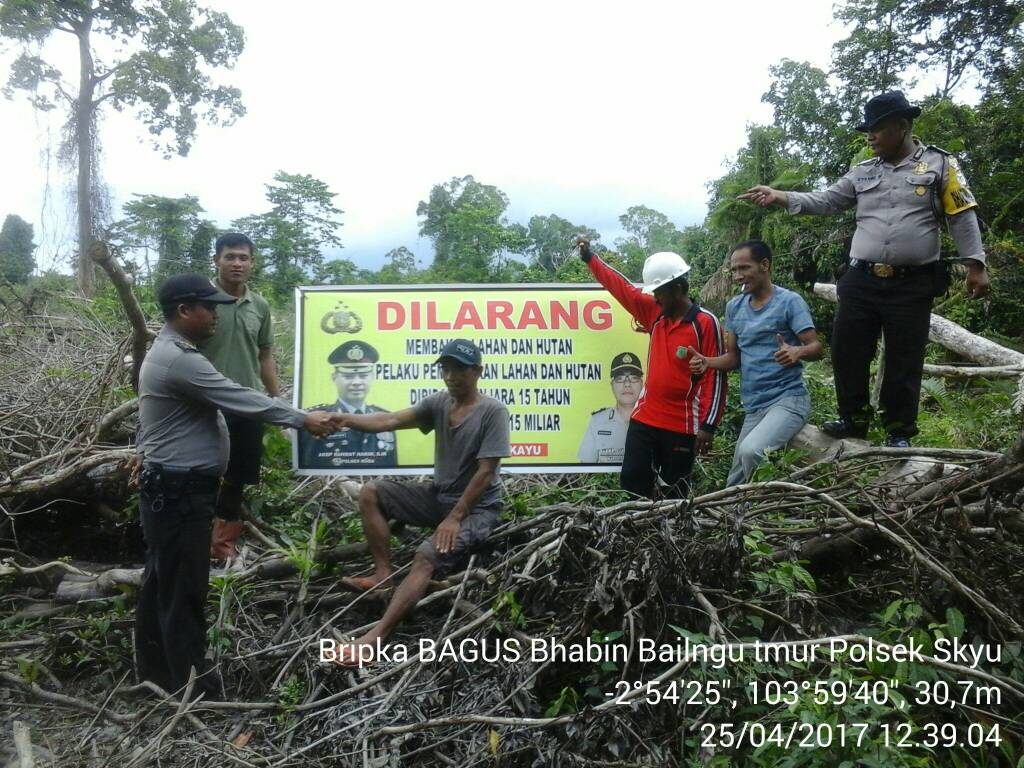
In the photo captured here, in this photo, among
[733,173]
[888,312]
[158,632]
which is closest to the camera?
[158,632]

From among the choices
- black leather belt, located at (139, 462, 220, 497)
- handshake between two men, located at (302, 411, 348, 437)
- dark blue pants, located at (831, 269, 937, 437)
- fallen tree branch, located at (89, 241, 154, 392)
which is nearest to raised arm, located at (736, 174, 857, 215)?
dark blue pants, located at (831, 269, 937, 437)

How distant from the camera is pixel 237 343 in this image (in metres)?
4.55

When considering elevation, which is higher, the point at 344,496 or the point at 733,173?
the point at 733,173

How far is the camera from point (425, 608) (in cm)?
396

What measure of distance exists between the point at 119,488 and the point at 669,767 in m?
4.28

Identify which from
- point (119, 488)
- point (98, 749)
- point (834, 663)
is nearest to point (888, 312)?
point (834, 663)

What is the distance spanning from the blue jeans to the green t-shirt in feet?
9.36

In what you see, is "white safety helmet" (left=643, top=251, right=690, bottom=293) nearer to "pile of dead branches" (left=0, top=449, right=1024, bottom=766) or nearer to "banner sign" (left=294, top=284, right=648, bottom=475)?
"banner sign" (left=294, top=284, right=648, bottom=475)

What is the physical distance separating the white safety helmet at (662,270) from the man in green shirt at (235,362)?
2.35 metres

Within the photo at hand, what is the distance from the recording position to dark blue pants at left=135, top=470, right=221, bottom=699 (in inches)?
142

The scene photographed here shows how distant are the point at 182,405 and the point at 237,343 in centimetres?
90

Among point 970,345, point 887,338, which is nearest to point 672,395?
point 887,338

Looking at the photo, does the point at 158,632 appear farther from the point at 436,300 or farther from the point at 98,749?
the point at 436,300

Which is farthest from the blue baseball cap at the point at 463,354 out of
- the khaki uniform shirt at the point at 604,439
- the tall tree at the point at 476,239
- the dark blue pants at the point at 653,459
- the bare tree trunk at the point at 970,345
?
the tall tree at the point at 476,239
